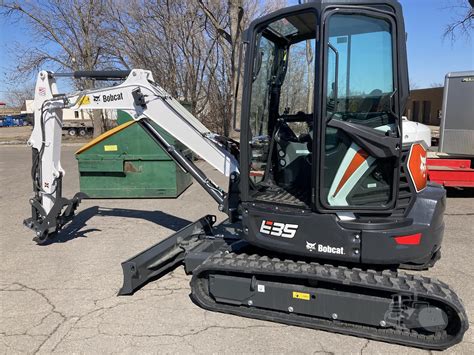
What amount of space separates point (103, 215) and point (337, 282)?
524 cm

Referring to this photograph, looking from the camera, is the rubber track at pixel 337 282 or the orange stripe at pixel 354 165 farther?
the orange stripe at pixel 354 165

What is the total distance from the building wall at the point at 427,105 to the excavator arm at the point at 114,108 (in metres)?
34.6

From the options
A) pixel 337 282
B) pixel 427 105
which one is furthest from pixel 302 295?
pixel 427 105

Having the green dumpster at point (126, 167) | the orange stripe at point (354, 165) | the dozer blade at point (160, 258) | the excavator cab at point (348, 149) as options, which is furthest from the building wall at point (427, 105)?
the orange stripe at point (354, 165)

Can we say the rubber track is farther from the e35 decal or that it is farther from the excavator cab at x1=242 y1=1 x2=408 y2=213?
the excavator cab at x1=242 y1=1 x2=408 y2=213

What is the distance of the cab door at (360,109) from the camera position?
3094 millimetres

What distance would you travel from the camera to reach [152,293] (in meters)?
4.13

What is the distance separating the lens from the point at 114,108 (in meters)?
4.96

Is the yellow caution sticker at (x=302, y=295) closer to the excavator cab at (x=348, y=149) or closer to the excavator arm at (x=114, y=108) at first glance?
the excavator cab at (x=348, y=149)

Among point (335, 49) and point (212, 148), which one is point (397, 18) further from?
point (212, 148)

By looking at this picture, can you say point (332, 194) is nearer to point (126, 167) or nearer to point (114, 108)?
point (114, 108)

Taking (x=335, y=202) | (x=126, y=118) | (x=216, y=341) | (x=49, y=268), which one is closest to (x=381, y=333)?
(x=335, y=202)

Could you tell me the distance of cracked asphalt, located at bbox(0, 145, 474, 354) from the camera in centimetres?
319

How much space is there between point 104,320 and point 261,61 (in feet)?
9.11
